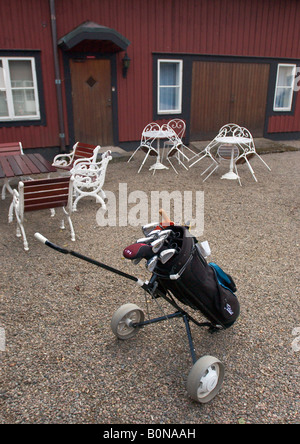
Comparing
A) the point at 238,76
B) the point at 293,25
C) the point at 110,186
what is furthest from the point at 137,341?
the point at 293,25

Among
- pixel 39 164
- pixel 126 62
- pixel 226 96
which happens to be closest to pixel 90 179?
pixel 39 164

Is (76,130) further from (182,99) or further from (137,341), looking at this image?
(137,341)

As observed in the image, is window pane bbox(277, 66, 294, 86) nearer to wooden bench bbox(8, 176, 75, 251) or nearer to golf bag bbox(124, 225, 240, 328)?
wooden bench bbox(8, 176, 75, 251)

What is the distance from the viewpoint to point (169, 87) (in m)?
10.5

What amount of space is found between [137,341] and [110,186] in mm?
4619

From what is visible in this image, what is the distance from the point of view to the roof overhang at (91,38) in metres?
8.09

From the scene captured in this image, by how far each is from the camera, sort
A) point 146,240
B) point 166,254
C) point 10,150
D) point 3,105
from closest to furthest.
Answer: point 166,254 → point 146,240 → point 10,150 → point 3,105

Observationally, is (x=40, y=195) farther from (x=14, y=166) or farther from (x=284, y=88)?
(x=284, y=88)

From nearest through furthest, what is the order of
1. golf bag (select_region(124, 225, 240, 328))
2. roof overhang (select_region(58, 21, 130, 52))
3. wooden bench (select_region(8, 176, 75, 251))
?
1. golf bag (select_region(124, 225, 240, 328))
2. wooden bench (select_region(8, 176, 75, 251))
3. roof overhang (select_region(58, 21, 130, 52))

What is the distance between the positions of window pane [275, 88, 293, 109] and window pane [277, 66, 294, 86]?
186 millimetres

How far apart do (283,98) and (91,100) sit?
6.54 metres

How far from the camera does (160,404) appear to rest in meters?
2.40

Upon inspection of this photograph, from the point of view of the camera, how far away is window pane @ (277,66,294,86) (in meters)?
11.9

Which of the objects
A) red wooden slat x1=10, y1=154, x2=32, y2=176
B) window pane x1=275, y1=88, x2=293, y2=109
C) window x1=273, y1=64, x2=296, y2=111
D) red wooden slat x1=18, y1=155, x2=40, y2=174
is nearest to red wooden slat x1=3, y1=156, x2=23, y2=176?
red wooden slat x1=10, y1=154, x2=32, y2=176
